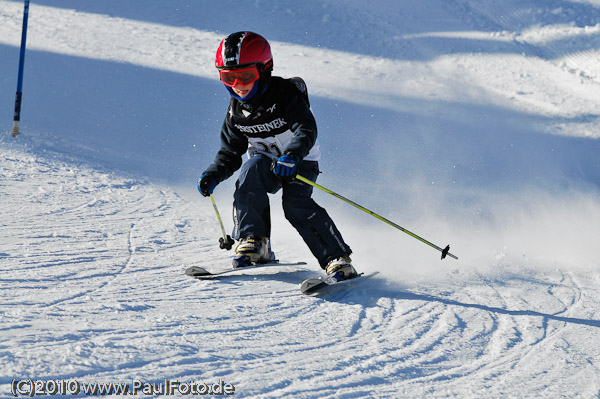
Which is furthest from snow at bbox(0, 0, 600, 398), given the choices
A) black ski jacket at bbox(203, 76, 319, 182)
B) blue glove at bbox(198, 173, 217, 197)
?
black ski jacket at bbox(203, 76, 319, 182)

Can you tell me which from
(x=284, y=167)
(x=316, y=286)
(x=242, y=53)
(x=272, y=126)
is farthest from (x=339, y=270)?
(x=242, y=53)

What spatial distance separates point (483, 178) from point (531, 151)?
4.78ft

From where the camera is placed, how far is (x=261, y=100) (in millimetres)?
4207

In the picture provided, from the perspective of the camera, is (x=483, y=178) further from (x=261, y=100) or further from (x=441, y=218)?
(x=261, y=100)

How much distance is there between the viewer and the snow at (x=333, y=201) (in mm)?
2947

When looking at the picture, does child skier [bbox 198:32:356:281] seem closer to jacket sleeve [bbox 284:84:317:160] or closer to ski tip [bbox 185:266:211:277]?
jacket sleeve [bbox 284:84:317:160]

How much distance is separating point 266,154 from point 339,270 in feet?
2.97

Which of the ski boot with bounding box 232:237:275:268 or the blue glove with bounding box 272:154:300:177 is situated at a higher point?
the blue glove with bounding box 272:154:300:177

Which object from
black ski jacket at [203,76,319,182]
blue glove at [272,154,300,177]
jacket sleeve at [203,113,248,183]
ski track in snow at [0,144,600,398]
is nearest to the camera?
ski track in snow at [0,144,600,398]

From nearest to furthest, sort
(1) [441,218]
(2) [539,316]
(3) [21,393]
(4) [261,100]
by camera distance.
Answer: (3) [21,393]
(2) [539,316]
(4) [261,100]
(1) [441,218]

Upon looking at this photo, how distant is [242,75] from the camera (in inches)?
161

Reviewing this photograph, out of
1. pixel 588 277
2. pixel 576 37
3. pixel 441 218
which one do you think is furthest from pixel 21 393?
pixel 576 37

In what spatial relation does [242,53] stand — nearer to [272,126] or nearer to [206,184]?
[272,126]

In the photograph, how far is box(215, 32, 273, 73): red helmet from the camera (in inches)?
160
